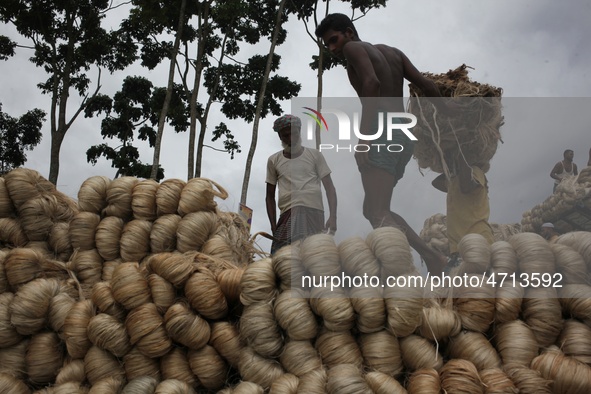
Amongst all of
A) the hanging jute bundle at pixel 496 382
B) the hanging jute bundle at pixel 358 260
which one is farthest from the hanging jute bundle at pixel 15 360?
the hanging jute bundle at pixel 496 382

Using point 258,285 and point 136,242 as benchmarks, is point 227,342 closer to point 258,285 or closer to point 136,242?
point 258,285

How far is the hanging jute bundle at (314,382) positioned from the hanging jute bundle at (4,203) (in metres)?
2.01

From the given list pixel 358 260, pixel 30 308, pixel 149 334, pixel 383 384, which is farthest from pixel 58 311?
pixel 383 384

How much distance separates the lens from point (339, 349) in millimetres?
1831

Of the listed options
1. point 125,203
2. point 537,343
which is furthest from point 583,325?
point 125,203

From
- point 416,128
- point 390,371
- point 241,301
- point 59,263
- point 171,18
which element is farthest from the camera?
point 171,18

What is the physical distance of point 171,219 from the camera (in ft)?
8.95

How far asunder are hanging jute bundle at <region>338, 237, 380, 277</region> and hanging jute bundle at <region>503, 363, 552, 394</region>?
519 mm

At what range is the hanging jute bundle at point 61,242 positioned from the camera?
292 cm

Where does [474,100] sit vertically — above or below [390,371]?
above

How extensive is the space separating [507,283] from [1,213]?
2516mm

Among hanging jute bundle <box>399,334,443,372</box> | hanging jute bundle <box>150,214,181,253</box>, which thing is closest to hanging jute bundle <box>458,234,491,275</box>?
hanging jute bundle <box>399,334,443,372</box>

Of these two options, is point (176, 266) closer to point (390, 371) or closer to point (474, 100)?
point (390, 371)

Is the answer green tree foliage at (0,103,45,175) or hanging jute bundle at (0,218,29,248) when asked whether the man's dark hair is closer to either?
hanging jute bundle at (0,218,29,248)
